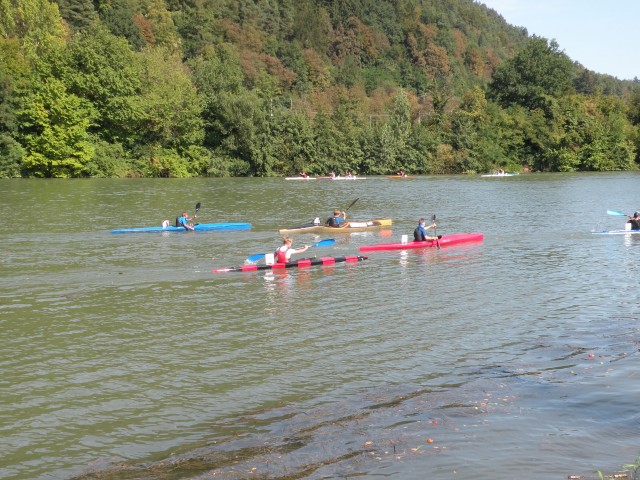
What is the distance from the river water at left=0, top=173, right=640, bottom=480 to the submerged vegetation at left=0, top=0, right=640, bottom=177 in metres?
44.2

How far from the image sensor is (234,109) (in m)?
76.1

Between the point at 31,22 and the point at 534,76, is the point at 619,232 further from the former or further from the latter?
the point at 534,76

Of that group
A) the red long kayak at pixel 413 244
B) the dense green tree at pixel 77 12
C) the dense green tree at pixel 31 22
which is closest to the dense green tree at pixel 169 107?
the dense green tree at pixel 31 22

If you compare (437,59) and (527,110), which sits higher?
→ (437,59)

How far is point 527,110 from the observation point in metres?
97.7

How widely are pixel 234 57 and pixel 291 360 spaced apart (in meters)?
96.5

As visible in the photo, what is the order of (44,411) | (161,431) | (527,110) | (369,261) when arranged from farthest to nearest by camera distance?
1. (527,110)
2. (369,261)
3. (44,411)
4. (161,431)

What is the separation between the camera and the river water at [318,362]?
8484mm

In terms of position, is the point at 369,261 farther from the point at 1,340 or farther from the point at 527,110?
the point at 527,110

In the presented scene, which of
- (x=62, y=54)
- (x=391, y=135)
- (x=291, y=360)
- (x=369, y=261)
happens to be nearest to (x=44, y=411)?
(x=291, y=360)

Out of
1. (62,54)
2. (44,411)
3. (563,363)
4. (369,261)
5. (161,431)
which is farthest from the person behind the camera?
(62,54)

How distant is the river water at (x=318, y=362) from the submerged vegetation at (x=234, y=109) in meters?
44.2

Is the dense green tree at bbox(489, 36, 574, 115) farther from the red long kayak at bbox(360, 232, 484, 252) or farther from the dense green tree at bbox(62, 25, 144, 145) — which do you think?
the red long kayak at bbox(360, 232, 484, 252)

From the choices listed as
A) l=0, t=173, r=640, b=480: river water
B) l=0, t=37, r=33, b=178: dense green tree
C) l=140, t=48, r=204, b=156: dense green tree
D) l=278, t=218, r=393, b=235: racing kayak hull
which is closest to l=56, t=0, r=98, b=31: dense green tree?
l=140, t=48, r=204, b=156: dense green tree
